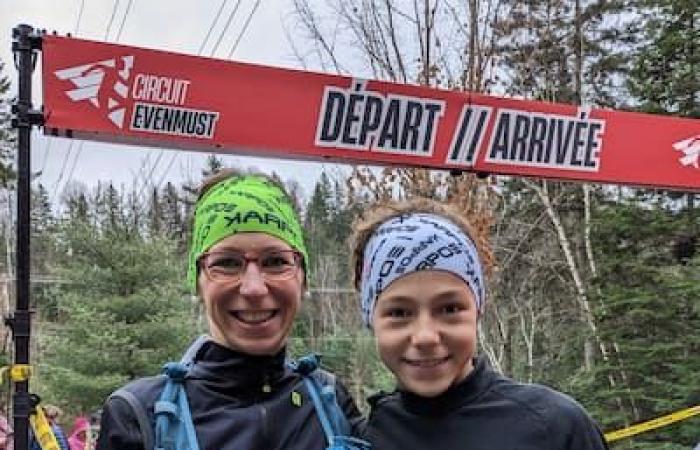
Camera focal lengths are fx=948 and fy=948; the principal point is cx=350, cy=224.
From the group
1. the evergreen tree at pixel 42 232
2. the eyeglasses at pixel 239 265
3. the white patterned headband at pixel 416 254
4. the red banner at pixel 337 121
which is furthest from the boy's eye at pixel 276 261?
the evergreen tree at pixel 42 232

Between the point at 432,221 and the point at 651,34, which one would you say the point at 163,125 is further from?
the point at 651,34

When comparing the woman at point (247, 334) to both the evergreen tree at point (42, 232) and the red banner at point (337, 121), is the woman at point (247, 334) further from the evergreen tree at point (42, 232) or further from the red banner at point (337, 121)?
the evergreen tree at point (42, 232)

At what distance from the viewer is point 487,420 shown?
1.75m

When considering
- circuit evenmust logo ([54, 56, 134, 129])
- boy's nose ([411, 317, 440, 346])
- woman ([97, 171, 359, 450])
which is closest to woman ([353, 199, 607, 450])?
boy's nose ([411, 317, 440, 346])

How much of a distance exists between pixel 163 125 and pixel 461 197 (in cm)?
391

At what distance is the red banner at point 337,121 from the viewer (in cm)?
416

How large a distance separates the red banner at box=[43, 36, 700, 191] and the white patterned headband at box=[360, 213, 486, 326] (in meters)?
2.58

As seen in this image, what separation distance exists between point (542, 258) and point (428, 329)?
53.8 feet

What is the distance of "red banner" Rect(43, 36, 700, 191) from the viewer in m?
4.16

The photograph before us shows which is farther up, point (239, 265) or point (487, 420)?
point (239, 265)

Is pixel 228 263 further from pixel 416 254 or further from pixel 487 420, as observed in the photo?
pixel 487 420

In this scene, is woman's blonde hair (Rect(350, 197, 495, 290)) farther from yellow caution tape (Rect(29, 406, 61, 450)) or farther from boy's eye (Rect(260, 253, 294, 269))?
yellow caution tape (Rect(29, 406, 61, 450))

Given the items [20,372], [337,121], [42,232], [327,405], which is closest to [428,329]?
[327,405]

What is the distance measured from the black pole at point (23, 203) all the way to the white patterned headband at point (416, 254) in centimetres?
237
